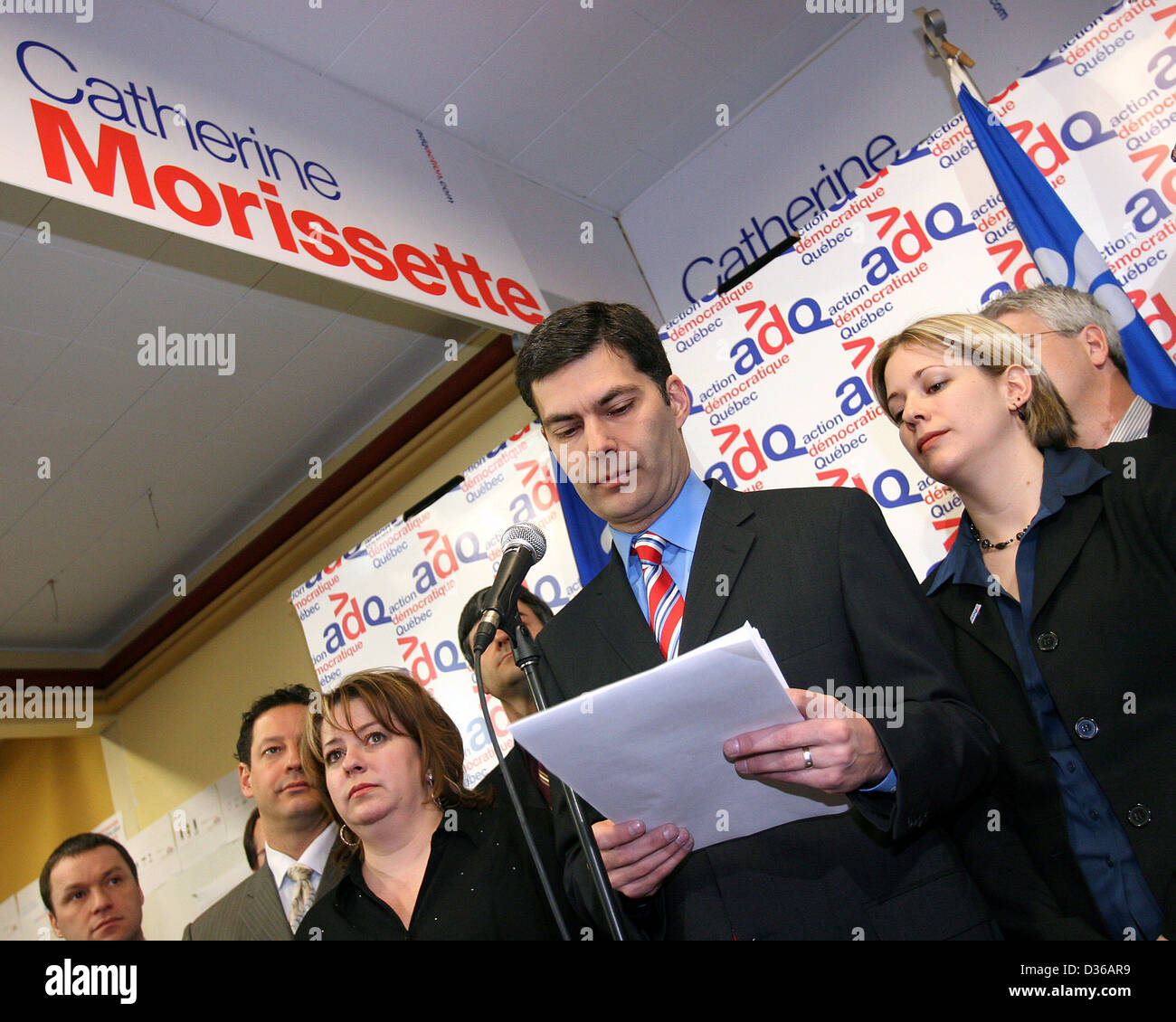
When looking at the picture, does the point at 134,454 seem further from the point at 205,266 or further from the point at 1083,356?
the point at 1083,356

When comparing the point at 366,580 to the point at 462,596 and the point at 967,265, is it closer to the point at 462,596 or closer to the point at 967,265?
the point at 462,596

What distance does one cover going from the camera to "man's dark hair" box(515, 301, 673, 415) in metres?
1.86

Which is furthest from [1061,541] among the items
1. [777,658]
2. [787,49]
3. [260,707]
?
[787,49]

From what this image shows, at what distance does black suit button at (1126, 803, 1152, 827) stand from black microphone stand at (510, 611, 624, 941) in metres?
0.89

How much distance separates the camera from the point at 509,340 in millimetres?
5152

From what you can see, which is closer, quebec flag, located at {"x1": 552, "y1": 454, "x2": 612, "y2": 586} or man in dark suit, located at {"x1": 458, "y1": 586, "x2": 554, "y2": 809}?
man in dark suit, located at {"x1": 458, "y1": 586, "x2": 554, "y2": 809}

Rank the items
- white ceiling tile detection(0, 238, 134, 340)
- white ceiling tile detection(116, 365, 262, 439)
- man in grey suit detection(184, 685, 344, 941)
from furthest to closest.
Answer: white ceiling tile detection(116, 365, 262, 439), white ceiling tile detection(0, 238, 134, 340), man in grey suit detection(184, 685, 344, 941)

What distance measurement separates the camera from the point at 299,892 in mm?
2998

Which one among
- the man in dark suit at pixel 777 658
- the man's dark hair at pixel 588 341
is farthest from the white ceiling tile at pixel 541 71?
the man in dark suit at pixel 777 658

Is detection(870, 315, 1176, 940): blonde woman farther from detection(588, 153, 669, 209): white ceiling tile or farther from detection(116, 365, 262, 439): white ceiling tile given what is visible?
detection(116, 365, 262, 439): white ceiling tile

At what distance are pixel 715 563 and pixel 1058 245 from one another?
1.99 m

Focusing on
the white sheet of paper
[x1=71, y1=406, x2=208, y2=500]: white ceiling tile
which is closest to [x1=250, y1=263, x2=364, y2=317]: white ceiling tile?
[x1=71, y1=406, x2=208, y2=500]: white ceiling tile

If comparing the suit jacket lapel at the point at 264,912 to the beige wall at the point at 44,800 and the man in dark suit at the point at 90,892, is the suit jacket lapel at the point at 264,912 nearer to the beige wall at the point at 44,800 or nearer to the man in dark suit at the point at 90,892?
the man in dark suit at the point at 90,892
